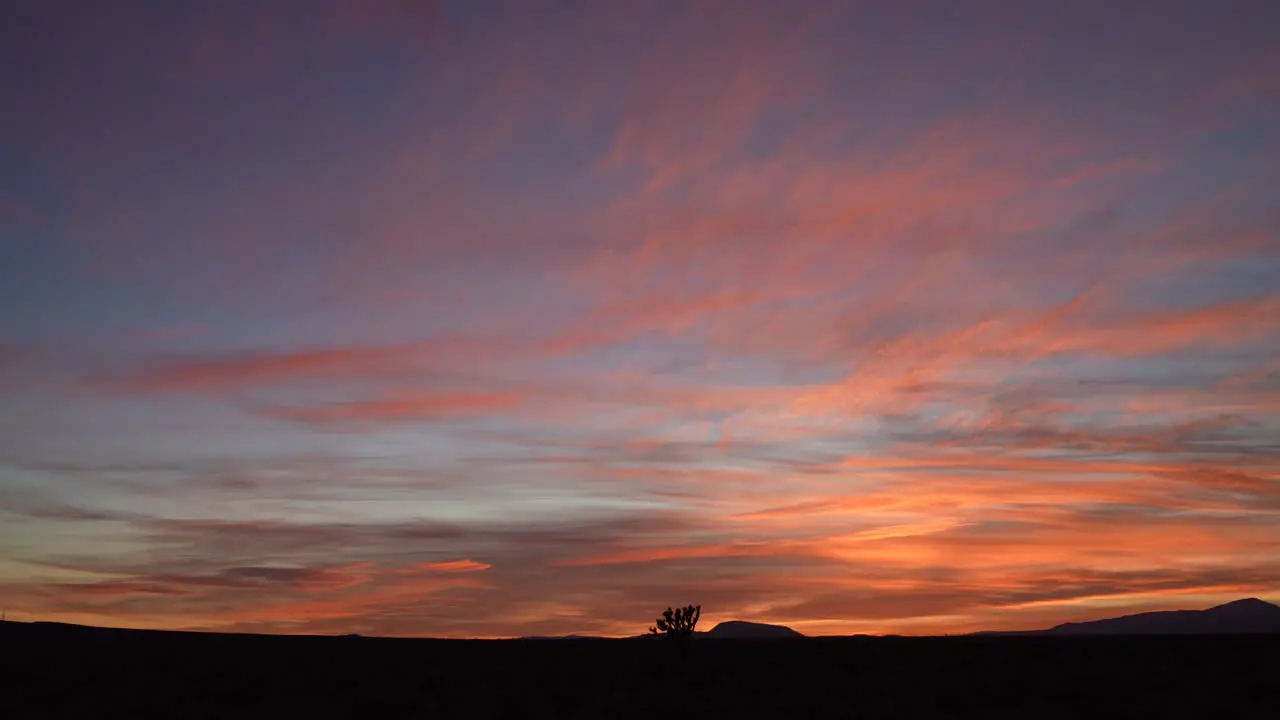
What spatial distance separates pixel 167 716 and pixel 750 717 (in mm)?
19370

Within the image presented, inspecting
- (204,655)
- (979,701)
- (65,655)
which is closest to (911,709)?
(979,701)

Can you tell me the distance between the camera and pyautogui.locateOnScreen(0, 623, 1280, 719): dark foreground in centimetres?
3309

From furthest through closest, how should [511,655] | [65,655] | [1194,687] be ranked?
[511,655]
[65,655]
[1194,687]

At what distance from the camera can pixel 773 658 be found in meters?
50.0

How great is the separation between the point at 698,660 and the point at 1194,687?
23.6 metres

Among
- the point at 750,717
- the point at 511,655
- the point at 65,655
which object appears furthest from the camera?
the point at 511,655

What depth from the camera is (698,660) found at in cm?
5075

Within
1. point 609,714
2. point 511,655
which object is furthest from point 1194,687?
point 511,655

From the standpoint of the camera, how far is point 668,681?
4141 cm

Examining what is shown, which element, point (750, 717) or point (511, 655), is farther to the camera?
point (511, 655)

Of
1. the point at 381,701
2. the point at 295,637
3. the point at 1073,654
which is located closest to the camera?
the point at 381,701

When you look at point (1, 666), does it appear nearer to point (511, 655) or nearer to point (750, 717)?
point (511, 655)

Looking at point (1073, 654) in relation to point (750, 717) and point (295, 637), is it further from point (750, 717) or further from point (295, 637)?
point (295, 637)

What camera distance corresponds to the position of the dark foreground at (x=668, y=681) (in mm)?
33094
